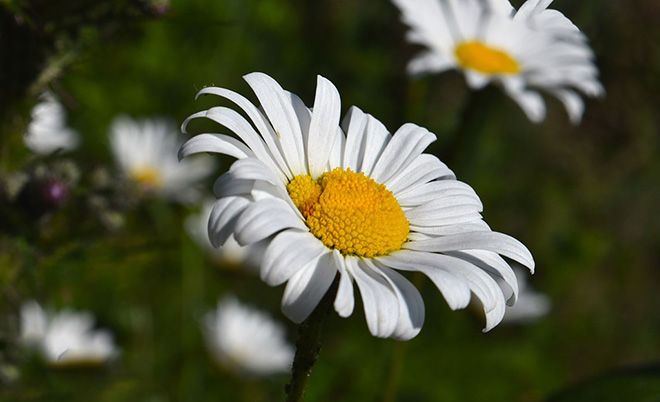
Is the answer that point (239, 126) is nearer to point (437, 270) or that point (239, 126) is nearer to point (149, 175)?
point (437, 270)

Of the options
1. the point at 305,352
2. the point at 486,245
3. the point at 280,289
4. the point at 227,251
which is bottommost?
the point at 280,289

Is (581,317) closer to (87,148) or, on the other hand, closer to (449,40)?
(449,40)

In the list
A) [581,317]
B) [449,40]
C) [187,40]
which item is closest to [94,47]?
[449,40]

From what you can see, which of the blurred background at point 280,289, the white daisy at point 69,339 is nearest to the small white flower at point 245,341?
the blurred background at point 280,289

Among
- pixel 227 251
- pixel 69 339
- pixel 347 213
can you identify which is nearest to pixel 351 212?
pixel 347 213

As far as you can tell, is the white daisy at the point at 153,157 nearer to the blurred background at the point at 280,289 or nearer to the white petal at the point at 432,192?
the blurred background at the point at 280,289
